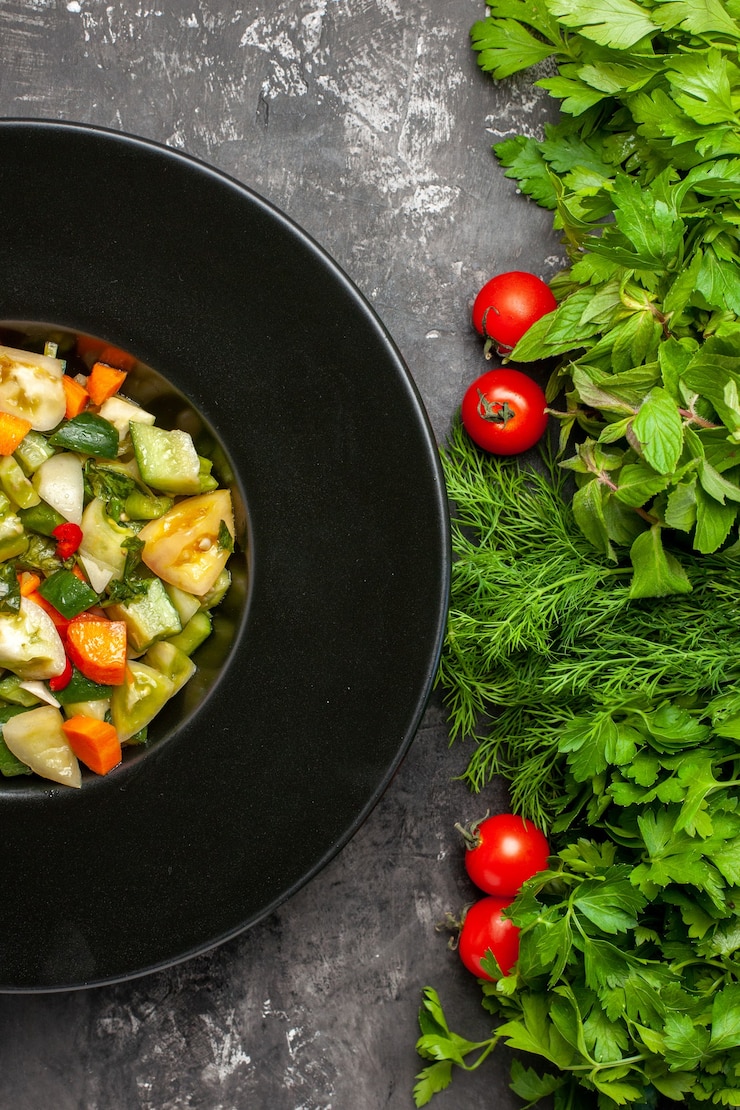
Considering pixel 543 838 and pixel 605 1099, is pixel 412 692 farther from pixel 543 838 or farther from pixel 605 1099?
pixel 605 1099

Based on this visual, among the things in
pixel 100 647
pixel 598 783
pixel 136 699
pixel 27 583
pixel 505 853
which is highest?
pixel 27 583

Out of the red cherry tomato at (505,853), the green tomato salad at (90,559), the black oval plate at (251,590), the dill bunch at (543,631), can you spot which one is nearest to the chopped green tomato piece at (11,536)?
the green tomato salad at (90,559)

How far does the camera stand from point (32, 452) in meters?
1.88

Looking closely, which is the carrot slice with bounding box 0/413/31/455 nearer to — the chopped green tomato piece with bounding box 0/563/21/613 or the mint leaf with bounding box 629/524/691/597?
the chopped green tomato piece with bounding box 0/563/21/613

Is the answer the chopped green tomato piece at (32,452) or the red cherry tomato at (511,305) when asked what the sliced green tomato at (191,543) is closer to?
the chopped green tomato piece at (32,452)

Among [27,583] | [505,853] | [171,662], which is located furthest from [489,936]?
[27,583]

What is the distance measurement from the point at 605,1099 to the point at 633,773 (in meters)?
0.85

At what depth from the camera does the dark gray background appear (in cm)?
216

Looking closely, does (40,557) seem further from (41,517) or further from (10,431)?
(10,431)

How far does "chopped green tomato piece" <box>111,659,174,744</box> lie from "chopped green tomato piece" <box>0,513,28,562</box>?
37 centimetres

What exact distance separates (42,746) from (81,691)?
0.47 ft

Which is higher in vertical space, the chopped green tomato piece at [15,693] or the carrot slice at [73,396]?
the carrot slice at [73,396]

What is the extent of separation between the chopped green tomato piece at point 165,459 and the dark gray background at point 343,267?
2.27ft

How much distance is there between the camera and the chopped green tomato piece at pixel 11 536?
1.85 metres
